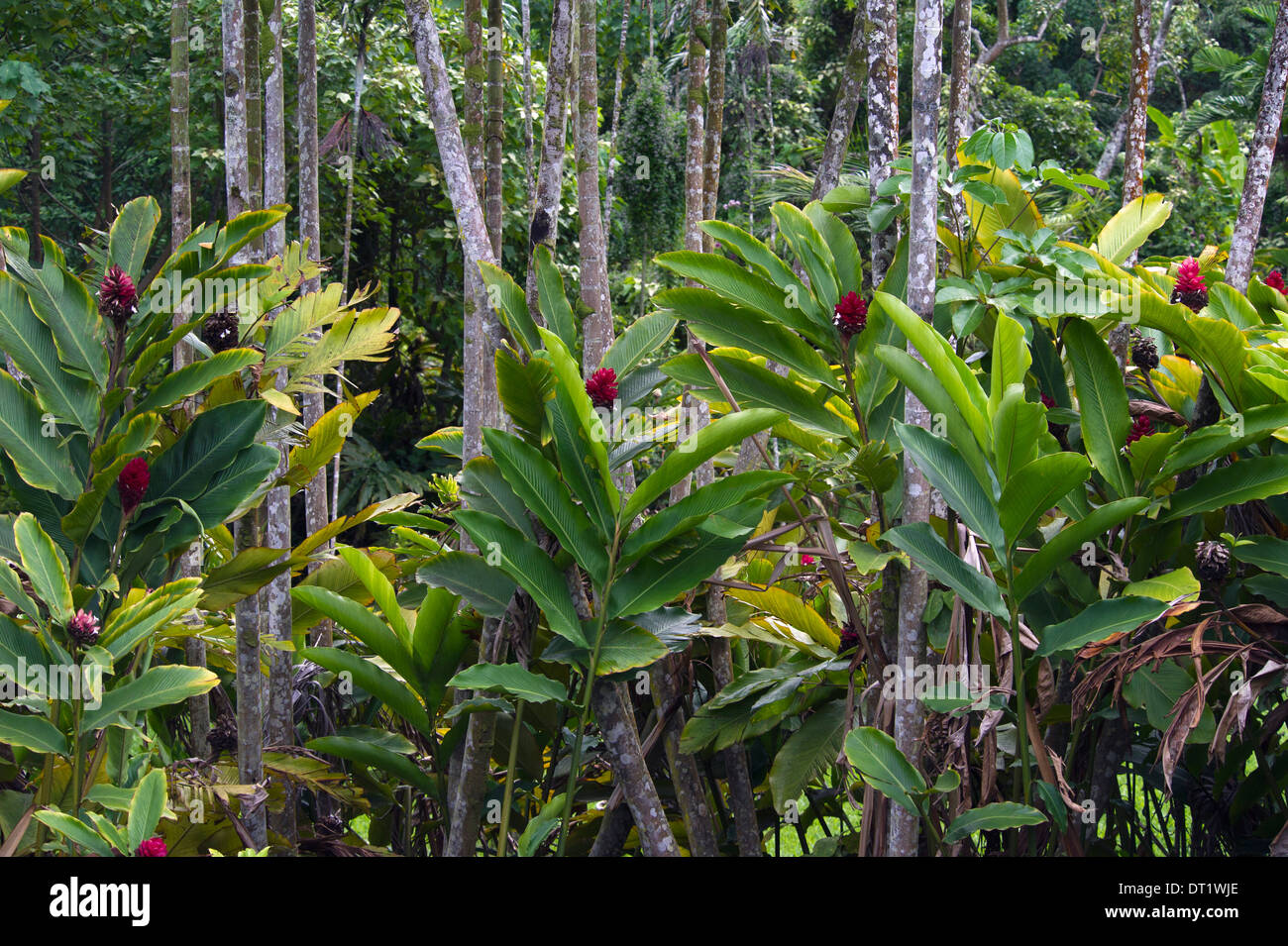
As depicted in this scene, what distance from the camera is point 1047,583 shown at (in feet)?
6.73

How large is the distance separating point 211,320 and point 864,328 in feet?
4.38

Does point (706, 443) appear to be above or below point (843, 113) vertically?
below

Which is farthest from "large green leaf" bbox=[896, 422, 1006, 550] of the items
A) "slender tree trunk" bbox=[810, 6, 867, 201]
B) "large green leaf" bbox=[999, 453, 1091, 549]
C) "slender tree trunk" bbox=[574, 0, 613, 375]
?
"slender tree trunk" bbox=[810, 6, 867, 201]

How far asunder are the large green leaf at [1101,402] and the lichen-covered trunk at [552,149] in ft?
3.55

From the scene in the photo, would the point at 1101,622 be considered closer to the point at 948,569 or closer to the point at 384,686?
the point at 948,569

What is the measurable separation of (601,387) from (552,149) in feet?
2.64

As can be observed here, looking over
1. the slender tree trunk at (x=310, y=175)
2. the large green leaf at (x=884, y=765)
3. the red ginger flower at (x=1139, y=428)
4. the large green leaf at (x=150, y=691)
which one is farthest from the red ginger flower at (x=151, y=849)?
the slender tree trunk at (x=310, y=175)

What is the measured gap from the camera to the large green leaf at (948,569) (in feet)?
5.62

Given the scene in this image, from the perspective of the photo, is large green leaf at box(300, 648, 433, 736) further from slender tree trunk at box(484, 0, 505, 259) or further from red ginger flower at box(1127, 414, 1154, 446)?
red ginger flower at box(1127, 414, 1154, 446)

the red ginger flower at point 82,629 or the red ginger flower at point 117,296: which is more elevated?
the red ginger flower at point 117,296

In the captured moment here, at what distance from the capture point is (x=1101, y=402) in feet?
6.47

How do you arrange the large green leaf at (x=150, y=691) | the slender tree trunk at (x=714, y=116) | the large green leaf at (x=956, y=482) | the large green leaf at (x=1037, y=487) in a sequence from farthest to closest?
the slender tree trunk at (x=714, y=116) < the large green leaf at (x=150, y=691) < the large green leaf at (x=956, y=482) < the large green leaf at (x=1037, y=487)

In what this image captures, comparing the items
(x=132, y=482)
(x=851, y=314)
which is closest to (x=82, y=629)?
(x=132, y=482)

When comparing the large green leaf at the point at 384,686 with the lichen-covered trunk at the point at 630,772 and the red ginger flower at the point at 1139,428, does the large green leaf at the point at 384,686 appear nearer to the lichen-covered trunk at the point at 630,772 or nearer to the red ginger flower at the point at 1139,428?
the lichen-covered trunk at the point at 630,772
